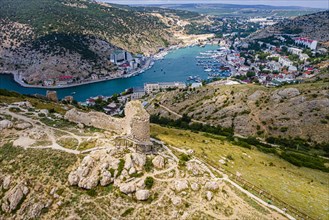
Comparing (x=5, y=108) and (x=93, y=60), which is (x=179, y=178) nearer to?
(x=5, y=108)

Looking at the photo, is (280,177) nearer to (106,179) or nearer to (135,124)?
(135,124)

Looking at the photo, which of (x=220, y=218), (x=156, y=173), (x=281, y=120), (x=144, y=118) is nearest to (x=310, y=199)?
(x=220, y=218)

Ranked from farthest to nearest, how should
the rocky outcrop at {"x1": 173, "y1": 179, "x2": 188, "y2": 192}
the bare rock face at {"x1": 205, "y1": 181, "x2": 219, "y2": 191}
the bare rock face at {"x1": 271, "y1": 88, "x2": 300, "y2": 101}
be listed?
1. the bare rock face at {"x1": 271, "y1": 88, "x2": 300, "y2": 101}
2. the bare rock face at {"x1": 205, "y1": 181, "x2": 219, "y2": 191}
3. the rocky outcrop at {"x1": 173, "y1": 179, "x2": 188, "y2": 192}

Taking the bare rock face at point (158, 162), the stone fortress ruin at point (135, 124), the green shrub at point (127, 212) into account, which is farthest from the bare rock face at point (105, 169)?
the stone fortress ruin at point (135, 124)

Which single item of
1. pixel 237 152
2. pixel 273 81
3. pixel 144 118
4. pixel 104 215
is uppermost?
pixel 144 118

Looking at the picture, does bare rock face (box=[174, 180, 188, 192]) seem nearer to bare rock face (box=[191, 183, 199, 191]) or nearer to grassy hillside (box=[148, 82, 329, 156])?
bare rock face (box=[191, 183, 199, 191])

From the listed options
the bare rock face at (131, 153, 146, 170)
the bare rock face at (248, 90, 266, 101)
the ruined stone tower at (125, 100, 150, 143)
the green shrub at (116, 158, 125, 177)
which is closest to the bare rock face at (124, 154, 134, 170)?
the green shrub at (116, 158, 125, 177)
